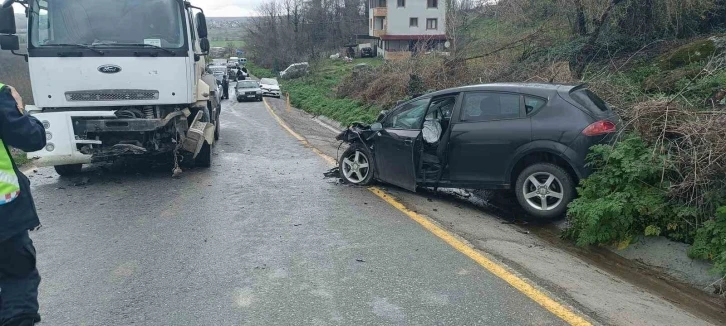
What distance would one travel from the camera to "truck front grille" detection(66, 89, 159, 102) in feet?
28.0

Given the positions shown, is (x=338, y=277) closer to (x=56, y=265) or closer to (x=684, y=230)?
(x=56, y=265)

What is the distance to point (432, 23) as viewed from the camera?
60.9 m

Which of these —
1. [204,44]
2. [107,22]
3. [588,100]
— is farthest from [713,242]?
[204,44]

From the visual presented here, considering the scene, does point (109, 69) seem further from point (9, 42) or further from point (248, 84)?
point (248, 84)

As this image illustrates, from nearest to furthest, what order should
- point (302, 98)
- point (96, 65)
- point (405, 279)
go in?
1. point (405, 279)
2. point (96, 65)
3. point (302, 98)

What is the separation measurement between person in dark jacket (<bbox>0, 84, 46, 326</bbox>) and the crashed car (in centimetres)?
486

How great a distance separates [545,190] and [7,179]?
17.3ft

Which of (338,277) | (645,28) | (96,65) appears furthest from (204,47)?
(645,28)

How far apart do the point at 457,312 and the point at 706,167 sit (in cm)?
288

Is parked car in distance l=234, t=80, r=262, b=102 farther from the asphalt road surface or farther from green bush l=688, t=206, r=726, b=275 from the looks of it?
green bush l=688, t=206, r=726, b=275

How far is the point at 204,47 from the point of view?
10.7m

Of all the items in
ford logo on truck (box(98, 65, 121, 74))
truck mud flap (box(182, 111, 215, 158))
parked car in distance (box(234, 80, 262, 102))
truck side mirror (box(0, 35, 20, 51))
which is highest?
truck side mirror (box(0, 35, 20, 51))

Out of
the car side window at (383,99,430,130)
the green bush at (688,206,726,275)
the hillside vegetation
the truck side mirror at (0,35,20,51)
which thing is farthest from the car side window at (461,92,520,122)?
the truck side mirror at (0,35,20,51)

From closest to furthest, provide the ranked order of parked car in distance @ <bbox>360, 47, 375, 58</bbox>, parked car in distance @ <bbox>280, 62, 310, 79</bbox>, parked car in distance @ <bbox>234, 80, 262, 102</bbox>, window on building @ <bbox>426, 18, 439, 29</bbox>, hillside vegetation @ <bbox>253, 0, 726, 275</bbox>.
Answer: hillside vegetation @ <bbox>253, 0, 726, 275</bbox> → parked car in distance @ <bbox>234, 80, 262, 102</bbox> → parked car in distance @ <bbox>280, 62, 310, 79</bbox> → window on building @ <bbox>426, 18, 439, 29</bbox> → parked car in distance @ <bbox>360, 47, 375, 58</bbox>
